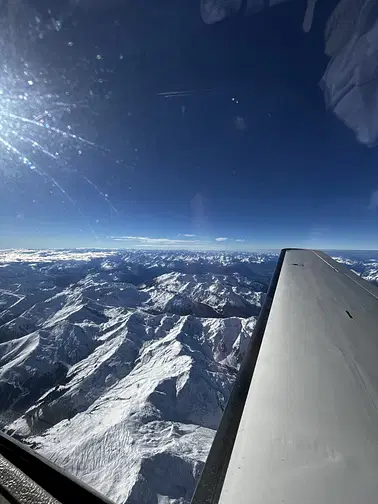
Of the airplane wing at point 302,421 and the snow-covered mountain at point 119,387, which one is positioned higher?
the airplane wing at point 302,421

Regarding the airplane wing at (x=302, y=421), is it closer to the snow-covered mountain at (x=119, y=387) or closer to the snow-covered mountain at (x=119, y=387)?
the snow-covered mountain at (x=119, y=387)

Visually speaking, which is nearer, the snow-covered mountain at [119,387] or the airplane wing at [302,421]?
the airplane wing at [302,421]

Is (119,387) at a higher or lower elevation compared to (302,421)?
lower

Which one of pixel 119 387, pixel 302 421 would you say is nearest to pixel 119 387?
pixel 119 387

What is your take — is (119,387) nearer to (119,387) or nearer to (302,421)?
(119,387)

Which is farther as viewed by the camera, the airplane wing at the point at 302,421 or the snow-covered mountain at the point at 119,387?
the snow-covered mountain at the point at 119,387

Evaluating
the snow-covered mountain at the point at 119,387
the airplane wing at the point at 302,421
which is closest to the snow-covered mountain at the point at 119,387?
the snow-covered mountain at the point at 119,387

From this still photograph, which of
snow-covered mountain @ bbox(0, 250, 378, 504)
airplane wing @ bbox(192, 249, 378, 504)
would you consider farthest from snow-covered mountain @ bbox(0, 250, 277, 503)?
airplane wing @ bbox(192, 249, 378, 504)

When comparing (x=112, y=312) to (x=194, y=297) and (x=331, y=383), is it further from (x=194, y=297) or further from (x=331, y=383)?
(x=331, y=383)
